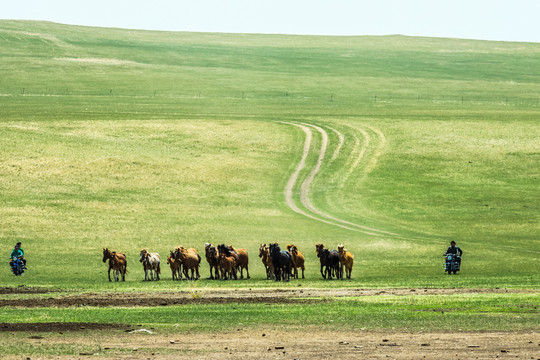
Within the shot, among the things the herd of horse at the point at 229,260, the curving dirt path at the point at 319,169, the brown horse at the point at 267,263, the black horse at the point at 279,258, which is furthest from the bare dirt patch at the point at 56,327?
the curving dirt path at the point at 319,169

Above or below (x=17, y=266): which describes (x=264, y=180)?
above

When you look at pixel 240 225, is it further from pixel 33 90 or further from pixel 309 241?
pixel 33 90

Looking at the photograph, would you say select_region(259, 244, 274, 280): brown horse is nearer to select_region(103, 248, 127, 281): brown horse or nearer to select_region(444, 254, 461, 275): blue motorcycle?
select_region(103, 248, 127, 281): brown horse

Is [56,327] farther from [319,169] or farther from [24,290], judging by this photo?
[319,169]

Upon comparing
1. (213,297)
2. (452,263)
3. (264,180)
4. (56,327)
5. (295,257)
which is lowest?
(56,327)

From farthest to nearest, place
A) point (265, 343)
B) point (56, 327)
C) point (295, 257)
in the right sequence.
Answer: point (295, 257)
point (56, 327)
point (265, 343)

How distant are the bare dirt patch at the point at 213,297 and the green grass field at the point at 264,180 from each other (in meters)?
3.06

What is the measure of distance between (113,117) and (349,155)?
30.6 m

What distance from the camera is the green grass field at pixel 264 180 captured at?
5059cm

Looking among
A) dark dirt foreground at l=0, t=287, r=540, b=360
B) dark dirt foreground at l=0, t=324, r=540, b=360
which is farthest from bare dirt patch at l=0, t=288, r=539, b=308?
dark dirt foreground at l=0, t=324, r=540, b=360

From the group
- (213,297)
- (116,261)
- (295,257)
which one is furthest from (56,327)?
(295,257)

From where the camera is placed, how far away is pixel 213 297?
104ft

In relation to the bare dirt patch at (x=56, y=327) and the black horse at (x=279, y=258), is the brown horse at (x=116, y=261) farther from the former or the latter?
the bare dirt patch at (x=56, y=327)

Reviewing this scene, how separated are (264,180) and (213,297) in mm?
46349
